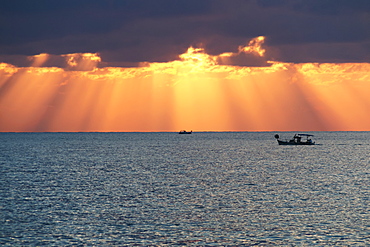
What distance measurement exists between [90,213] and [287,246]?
22.3 meters

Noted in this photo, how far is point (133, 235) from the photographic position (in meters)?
44.8

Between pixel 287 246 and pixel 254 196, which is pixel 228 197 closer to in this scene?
pixel 254 196

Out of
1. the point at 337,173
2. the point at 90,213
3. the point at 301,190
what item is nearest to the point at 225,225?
the point at 90,213

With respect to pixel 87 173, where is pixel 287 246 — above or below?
below

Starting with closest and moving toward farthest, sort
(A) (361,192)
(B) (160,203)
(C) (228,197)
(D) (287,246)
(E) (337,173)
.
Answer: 1. (D) (287,246)
2. (B) (160,203)
3. (C) (228,197)
4. (A) (361,192)
5. (E) (337,173)

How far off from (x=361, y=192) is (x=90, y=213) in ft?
119

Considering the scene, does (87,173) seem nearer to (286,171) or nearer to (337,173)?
(286,171)

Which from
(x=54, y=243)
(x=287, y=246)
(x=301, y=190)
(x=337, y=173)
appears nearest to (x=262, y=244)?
(x=287, y=246)

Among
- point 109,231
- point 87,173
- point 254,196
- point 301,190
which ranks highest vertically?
point 87,173

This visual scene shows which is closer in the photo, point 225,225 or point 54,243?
point 54,243

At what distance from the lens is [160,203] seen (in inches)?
2436

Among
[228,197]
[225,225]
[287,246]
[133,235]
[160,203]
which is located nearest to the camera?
[287,246]

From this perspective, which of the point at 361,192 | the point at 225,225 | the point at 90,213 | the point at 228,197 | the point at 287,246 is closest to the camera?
the point at 287,246

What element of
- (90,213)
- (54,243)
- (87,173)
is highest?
(87,173)
